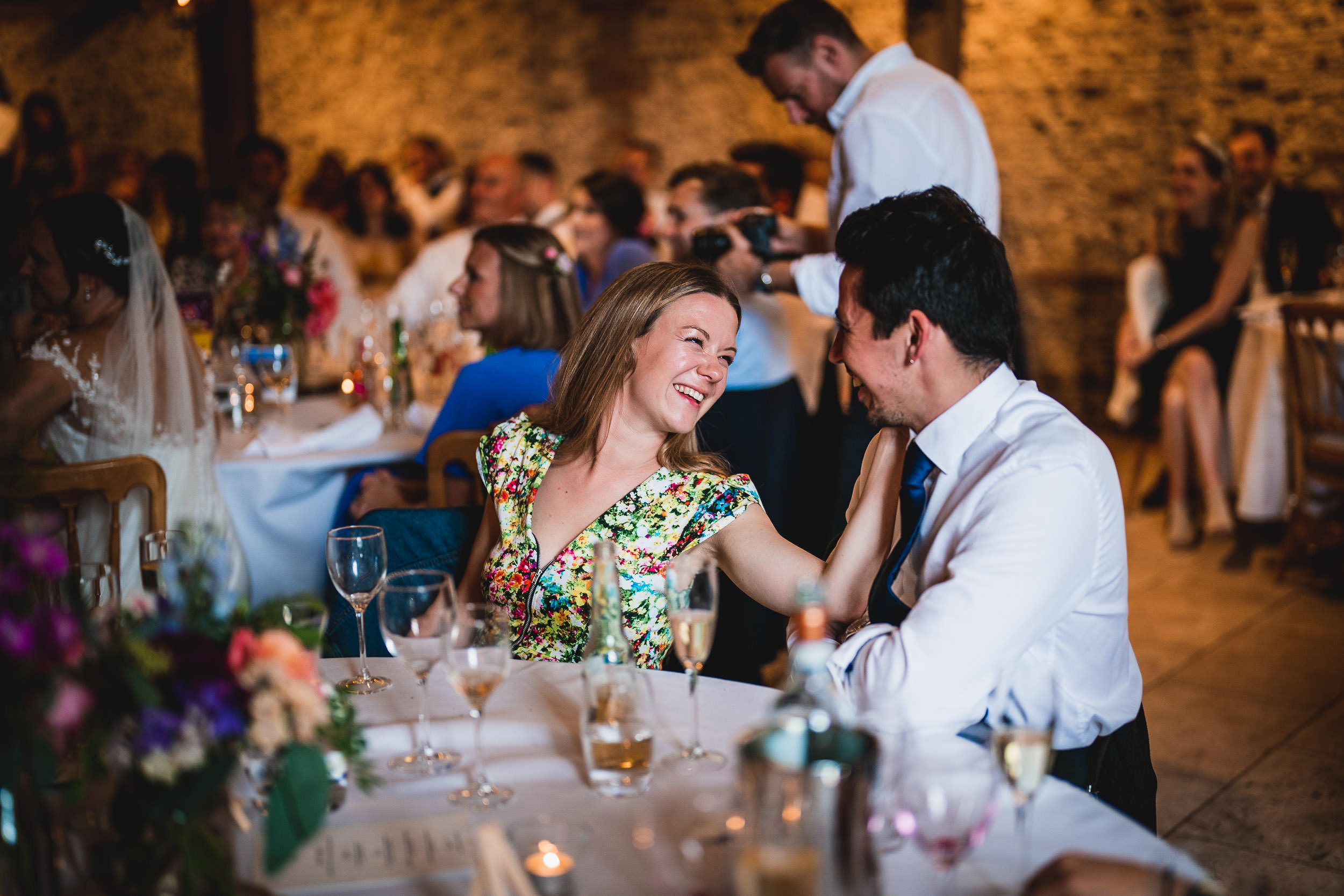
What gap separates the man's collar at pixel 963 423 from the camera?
1.56 m

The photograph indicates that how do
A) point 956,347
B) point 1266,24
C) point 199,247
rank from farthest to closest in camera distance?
point 1266,24, point 199,247, point 956,347

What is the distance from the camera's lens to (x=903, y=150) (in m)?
2.85

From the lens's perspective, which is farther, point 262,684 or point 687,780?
point 687,780

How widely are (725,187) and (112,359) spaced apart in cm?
202

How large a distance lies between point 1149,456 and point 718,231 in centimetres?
415

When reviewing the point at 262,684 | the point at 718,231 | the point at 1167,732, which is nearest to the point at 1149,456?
the point at 1167,732

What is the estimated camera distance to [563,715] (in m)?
1.39

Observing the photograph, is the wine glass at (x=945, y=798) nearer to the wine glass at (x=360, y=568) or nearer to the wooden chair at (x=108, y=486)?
the wine glass at (x=360, y=568)

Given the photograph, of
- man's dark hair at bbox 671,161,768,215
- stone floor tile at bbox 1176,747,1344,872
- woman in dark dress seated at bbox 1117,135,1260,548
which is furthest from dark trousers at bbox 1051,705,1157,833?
woman in dark dress seated at bbox 1117,135,1260,548

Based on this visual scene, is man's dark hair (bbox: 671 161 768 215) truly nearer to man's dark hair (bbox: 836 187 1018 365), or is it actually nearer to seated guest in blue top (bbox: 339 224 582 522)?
seated guest in blue top (bbox: 339 224 582 522)

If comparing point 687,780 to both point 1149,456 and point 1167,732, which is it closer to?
point 1167,732

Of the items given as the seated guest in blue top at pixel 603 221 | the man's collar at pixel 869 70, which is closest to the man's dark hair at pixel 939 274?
the man's collar at pixel 869 70

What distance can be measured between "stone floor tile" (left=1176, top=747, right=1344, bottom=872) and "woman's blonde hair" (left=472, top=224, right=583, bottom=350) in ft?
6.50

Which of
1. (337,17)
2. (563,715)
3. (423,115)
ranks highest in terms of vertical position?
(337,17)
